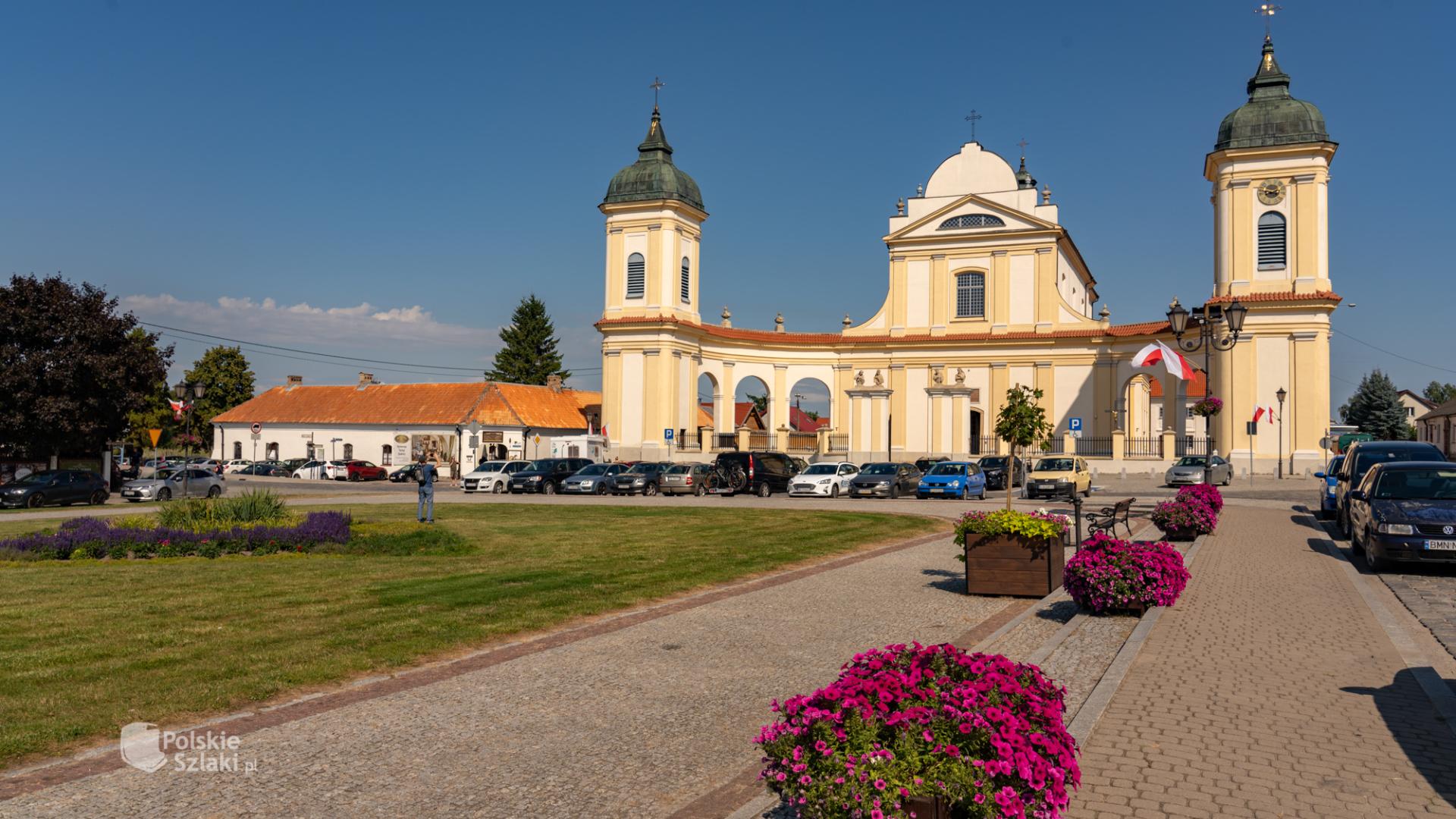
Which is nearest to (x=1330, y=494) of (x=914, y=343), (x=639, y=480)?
(x=639, y=480)

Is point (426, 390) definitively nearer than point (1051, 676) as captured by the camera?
No

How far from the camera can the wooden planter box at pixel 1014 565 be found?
1204cm

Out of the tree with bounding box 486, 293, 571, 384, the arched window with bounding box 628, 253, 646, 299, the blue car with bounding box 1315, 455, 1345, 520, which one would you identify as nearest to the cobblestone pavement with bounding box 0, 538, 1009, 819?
the blue car with bounding box 1315, 455, 1345, 520

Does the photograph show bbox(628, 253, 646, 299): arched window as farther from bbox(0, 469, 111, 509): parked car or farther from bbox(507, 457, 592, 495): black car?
bbox(0, 469, 111, 509): parked car

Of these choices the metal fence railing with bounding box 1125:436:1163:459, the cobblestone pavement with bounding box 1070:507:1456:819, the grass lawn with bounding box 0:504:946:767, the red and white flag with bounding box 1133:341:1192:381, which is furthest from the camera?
the metal fence railing with bounding box 1125:436:1163:459

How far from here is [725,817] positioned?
486 centimetres

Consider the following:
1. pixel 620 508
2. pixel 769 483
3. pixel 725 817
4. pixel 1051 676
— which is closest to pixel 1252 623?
pixel 1051 676

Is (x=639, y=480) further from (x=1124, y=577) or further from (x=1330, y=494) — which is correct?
(x=1124, y=577)

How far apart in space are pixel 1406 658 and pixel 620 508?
2292 cm

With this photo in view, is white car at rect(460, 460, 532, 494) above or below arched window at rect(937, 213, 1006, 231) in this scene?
below

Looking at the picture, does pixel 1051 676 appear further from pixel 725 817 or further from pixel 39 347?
pixel 39 347

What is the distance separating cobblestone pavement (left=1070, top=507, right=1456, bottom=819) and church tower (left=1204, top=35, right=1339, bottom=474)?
39.7 metres

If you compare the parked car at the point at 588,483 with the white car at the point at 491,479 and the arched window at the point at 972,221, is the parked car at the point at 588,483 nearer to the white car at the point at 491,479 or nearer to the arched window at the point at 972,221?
the white car at the point at 491,479

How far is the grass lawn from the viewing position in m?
7.05
